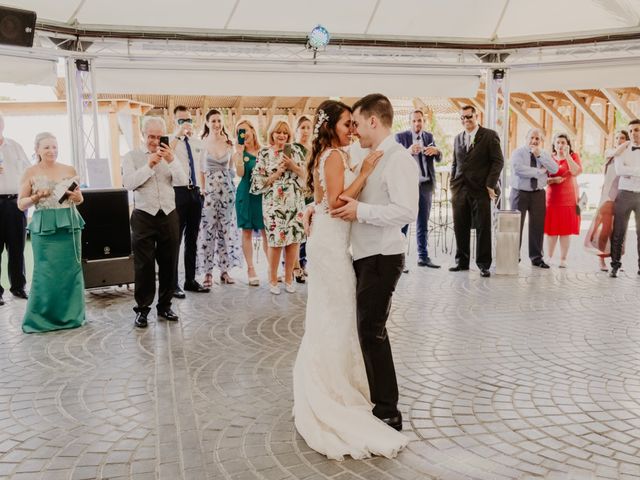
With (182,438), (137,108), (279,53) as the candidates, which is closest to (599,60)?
(279,53)

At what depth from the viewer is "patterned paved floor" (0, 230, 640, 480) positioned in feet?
9.57

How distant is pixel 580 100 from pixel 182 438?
1336 cm

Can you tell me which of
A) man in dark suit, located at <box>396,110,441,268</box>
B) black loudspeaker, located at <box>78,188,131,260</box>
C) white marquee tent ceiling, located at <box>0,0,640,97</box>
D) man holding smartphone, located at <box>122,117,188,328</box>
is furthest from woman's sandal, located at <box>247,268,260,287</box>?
white marquee tent ceiling, located at <box>0,0,640,97</box>

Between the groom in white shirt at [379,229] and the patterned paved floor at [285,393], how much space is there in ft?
1.40

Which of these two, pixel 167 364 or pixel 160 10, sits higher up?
pixel 160 10

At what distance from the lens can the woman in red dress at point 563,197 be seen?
7.88 m

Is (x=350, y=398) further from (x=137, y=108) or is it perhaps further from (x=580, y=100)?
(x=580, y=100)

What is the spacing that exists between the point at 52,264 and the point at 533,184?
5.56 m

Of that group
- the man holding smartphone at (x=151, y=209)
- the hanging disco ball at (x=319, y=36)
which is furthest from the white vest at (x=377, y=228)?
the hanging disco ball at (x=319, y=36)

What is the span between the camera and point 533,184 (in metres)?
7.81

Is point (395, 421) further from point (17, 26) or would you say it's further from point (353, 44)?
point (353, 44)

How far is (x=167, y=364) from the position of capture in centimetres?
438

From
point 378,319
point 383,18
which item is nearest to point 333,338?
point 378,319

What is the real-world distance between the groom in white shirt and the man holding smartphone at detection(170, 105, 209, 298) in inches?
133
